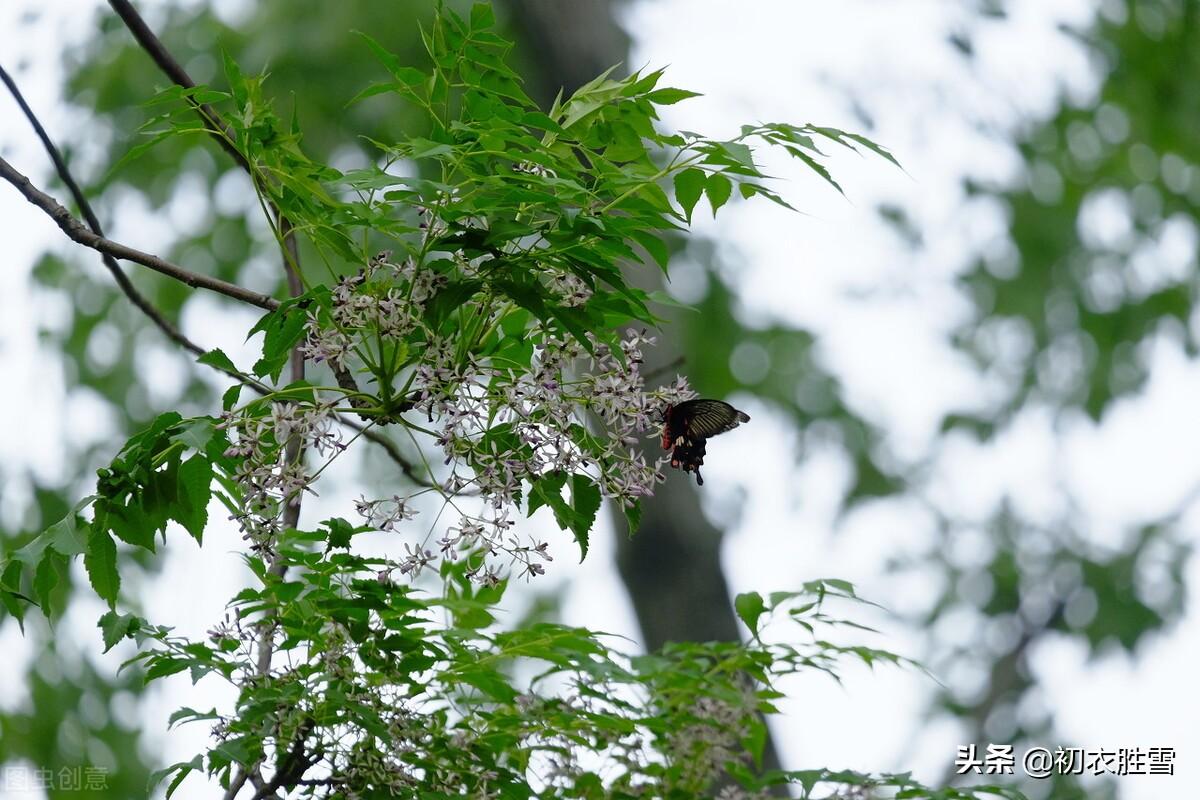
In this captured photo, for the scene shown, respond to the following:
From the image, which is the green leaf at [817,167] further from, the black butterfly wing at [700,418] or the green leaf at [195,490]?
the green leaf at [195,490]

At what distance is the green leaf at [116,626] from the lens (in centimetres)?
171

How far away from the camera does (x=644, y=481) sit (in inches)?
64.1

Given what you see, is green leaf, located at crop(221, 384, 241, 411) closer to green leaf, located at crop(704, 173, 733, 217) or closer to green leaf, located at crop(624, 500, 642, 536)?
green leaf, located at crop(624, 500, 642, 536)

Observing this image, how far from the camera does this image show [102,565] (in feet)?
5.62

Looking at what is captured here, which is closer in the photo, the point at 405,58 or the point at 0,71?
the point at 0,71

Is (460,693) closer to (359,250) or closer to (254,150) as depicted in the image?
(359,250)

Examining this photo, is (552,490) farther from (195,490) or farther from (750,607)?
(750,607)

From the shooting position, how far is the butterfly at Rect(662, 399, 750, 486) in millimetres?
1669

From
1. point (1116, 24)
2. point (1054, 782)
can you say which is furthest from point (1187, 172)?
point (1054, 782)

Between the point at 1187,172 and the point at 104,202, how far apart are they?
685 cm

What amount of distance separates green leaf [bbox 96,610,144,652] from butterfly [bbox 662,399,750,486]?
76 centimetres

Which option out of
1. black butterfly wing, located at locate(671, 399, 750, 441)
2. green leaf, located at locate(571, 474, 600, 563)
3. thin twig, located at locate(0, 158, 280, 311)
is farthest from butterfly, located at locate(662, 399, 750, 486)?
thin twig, located at locate(0, 158, 280, 311)

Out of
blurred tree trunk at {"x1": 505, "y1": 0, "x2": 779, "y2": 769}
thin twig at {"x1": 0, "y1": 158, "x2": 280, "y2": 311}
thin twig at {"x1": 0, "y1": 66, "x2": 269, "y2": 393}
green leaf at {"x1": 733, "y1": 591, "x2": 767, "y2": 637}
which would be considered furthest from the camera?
blurred tree trunk at {"x1": 505, "y1": 0, "x2": 779, "y2": 769}

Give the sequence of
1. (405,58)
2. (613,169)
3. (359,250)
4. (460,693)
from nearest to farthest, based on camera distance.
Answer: (613,169), (359,250), (460,693), (405,58)
